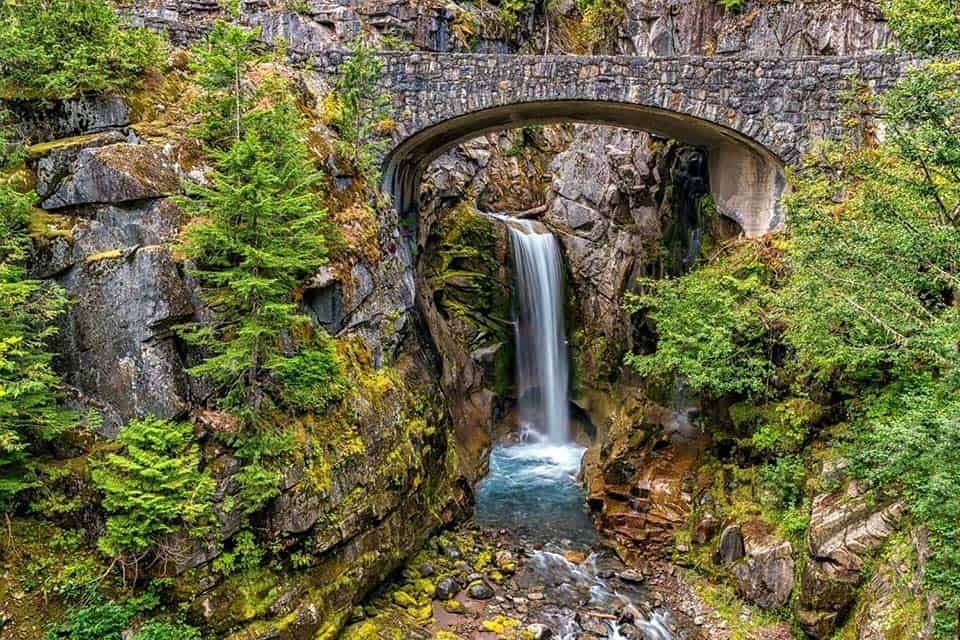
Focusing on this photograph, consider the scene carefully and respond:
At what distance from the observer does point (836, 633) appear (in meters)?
6.87

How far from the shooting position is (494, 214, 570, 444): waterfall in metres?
17.3

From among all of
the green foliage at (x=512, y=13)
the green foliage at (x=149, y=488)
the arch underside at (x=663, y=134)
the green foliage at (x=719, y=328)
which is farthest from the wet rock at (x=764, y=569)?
the green foliage at (x=512, y=13)

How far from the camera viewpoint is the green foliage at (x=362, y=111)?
9.70 metres

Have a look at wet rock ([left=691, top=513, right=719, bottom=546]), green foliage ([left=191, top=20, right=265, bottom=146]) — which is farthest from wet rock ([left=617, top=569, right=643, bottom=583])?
green foliage ([left=191, top=20, right=265, bottom=146])

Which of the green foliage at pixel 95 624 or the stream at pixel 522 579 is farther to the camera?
the stream at pixel 522 579

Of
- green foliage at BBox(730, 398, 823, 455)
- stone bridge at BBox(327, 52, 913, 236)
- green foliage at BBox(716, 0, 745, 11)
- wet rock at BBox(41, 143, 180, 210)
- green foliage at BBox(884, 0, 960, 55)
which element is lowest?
green foliage at BBox(730, 398, 823, 455)

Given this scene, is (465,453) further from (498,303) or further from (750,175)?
(750,175)

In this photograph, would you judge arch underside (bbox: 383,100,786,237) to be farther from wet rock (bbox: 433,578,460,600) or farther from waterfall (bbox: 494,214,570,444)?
wet rock (bbox: 433,578,460,600)

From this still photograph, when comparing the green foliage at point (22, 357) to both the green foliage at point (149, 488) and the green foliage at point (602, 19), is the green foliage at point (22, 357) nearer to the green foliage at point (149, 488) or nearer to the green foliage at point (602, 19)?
the green foliage at point (149, 488)

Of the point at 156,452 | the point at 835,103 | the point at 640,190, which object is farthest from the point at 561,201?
the point at 156,452

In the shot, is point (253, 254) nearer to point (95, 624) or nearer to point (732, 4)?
point (95, 624)

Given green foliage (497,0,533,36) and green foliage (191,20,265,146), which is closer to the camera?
green foliage (191,20,265,146)

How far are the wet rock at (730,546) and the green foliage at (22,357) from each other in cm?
885

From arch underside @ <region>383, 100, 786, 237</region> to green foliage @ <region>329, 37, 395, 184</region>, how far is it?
603mm
